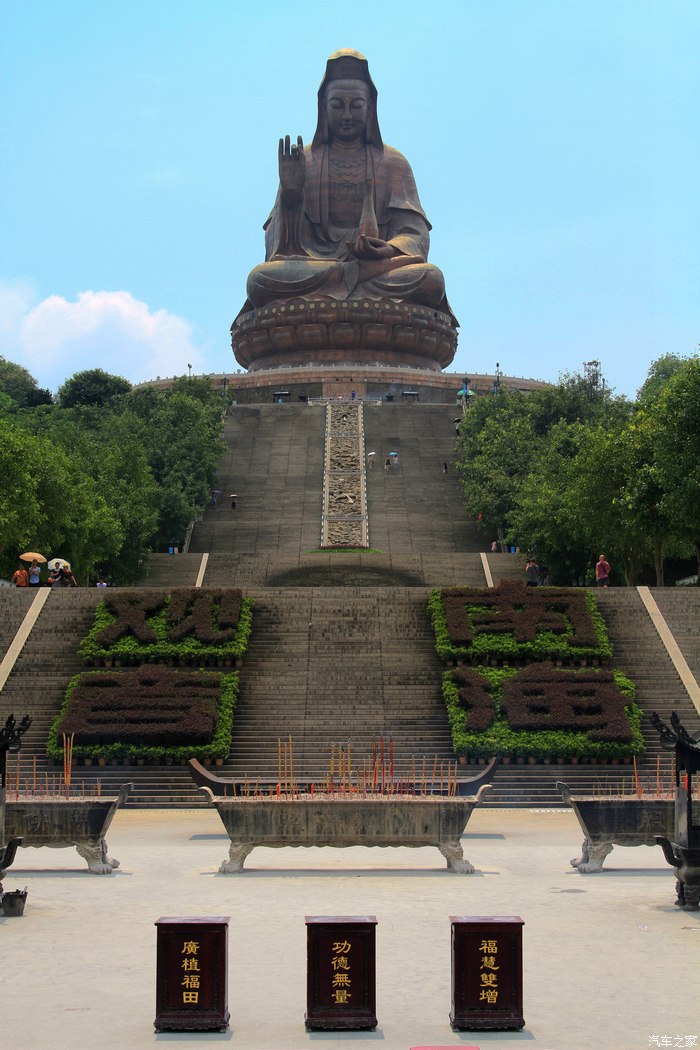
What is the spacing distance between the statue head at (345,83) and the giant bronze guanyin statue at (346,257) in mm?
42

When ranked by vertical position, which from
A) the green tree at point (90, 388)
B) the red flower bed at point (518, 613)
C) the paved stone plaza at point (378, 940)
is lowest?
the paved stone plaza at point (378, 940)

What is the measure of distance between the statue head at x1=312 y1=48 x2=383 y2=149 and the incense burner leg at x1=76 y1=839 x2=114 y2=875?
50.9 m

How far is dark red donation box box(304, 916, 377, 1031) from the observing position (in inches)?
304

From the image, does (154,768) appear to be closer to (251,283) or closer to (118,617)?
(118,617)

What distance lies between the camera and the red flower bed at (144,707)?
22.0 meters

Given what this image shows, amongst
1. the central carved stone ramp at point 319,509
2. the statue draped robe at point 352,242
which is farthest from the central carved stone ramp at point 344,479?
the statue draped robe at point 352,242

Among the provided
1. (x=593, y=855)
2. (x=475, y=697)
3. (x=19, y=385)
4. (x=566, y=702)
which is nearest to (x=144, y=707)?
(x=475, y=697)

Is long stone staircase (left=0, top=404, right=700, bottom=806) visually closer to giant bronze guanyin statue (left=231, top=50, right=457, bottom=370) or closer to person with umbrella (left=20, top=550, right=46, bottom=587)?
person with umbrella (left=20, top=550, right=46, bottom=587)

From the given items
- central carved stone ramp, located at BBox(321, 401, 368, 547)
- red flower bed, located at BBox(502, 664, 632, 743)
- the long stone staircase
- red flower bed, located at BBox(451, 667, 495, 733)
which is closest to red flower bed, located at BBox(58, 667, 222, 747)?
the long stone staircase

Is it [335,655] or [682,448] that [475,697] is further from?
[682,448]

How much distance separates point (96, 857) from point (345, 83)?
168 ft

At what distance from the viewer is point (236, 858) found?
46.1ft

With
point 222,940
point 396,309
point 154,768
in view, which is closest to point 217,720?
point 154,768

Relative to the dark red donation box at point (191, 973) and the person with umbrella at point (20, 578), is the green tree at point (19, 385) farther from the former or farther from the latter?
the dark red donation box at point (191, 973)
